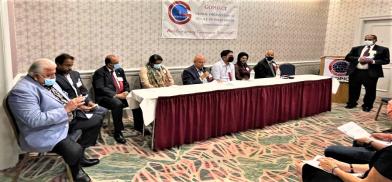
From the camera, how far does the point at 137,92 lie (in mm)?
3469

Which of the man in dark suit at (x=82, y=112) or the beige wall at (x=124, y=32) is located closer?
the man in dark suit at (x=82, y=112)

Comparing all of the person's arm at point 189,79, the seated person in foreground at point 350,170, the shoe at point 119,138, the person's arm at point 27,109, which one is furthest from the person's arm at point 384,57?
the person's arm at point 27,109

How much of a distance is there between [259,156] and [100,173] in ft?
5.57

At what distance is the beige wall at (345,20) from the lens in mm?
6980

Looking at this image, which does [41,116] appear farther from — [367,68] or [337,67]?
[337,67]

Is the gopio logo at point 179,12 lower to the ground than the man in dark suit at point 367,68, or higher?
higher

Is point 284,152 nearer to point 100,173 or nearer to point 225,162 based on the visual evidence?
point 225,162

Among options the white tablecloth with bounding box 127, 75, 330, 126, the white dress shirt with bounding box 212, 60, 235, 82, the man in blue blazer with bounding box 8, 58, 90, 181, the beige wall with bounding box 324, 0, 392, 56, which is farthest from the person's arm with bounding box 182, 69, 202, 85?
the beige wall with bounding box 324, 0, 392, 56

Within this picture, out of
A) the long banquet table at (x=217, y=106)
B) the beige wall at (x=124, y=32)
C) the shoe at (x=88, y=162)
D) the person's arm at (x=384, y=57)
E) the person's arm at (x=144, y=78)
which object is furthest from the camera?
the person's arm at (x=384, y=57)

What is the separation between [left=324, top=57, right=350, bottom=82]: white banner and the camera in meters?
6.09

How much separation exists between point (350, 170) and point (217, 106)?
6.47ft

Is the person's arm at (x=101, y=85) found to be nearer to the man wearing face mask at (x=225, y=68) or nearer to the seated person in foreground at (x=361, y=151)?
the man wearing face mask at (x=225, y=68)

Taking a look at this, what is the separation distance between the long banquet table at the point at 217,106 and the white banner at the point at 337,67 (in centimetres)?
142

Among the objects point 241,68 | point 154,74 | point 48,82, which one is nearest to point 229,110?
point 154,74
